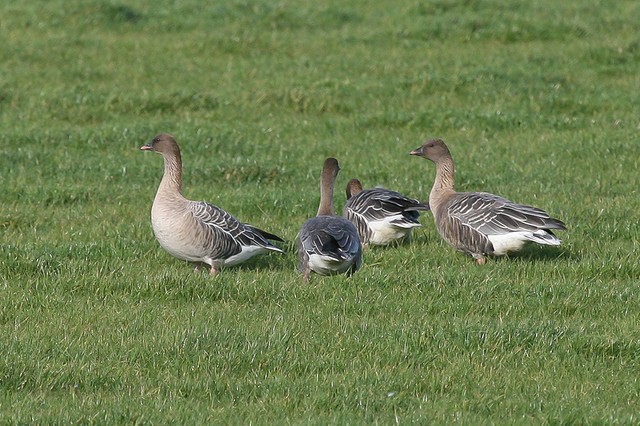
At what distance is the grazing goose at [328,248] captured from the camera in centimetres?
934

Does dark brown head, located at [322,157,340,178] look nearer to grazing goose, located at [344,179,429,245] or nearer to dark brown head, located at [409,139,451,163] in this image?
grazing goose, located at [344,179,429,245]

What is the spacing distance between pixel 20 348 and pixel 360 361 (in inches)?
92.1

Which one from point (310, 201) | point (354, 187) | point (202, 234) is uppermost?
point (354, 187)

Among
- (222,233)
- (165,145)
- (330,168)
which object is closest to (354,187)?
(330,168)

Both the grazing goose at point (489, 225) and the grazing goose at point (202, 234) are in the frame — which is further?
the grazing goose at point (489, 225)

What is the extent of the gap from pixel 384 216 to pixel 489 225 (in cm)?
116

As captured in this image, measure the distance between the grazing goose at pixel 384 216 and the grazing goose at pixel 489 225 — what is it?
32 cm

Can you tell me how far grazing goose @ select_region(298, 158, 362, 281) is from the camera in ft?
30.6

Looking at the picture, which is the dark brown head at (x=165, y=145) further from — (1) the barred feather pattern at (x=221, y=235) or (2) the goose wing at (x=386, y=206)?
(2) the goose wing at (x=386, y=206)

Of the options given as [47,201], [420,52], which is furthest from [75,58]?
[47,201]

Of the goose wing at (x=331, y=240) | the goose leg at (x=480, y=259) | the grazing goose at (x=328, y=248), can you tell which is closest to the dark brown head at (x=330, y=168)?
the grazing goose at (x=328, y=248)

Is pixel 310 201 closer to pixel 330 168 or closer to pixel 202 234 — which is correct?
pixel 330 168

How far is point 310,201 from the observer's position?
12594 mm

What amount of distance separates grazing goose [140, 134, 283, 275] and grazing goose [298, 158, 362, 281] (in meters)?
0.36
